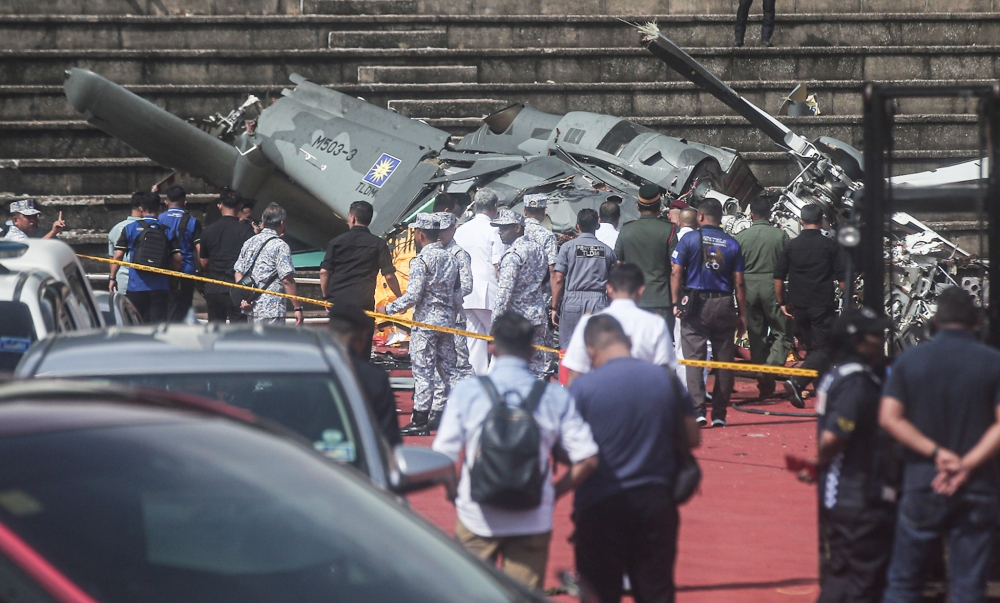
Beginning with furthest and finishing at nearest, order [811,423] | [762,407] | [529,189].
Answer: [529,189], [762,407], [811,423]

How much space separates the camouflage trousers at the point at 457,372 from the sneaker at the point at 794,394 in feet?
10.3

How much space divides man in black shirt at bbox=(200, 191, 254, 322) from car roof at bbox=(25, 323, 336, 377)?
20.8 ft

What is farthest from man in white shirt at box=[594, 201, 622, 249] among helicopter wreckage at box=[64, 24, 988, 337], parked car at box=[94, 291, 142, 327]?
parked car at box=[94, 291, 142, 327]

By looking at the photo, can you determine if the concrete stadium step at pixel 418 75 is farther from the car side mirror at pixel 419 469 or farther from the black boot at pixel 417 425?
the car side mirror at pixel 419 469

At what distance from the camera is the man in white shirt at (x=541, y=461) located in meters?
4.43

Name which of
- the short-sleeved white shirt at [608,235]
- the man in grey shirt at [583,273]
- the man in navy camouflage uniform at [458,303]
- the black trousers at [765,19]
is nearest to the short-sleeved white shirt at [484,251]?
the man in navy camouflage uniform at [458,303]

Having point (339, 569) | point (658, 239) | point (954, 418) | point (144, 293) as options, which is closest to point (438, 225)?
point (658, 239)

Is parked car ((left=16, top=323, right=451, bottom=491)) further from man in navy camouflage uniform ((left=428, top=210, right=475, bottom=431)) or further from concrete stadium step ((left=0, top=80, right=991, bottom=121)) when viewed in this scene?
concrete stadium step ((left=0, top=80, right=991, bottom=121))

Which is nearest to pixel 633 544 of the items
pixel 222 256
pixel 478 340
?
pixel 478 340


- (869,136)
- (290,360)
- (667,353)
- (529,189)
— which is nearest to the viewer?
(290,360)

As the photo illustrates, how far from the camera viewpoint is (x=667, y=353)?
5719 mm

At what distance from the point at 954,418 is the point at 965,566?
Result: 0.59 meters

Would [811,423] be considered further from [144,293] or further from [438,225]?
[144,293]

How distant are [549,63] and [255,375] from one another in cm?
1700
